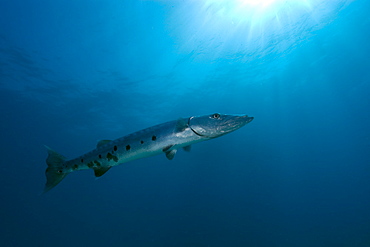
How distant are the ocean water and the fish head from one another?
13359mm

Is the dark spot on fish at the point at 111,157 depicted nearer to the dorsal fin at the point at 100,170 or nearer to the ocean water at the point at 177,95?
the dorsal fin at the point at 100,170

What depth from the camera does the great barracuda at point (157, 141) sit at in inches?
116

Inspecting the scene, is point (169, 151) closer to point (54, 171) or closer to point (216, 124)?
point (216, 124)

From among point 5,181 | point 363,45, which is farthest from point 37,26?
point 5,181

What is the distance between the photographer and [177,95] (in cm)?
2578

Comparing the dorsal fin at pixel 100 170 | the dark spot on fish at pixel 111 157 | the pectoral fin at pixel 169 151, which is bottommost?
the pectoral fin at pixel 169 151

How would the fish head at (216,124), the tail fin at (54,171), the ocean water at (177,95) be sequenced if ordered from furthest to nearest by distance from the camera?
the ocean water at (177,95) < the tail fin at (54,171) < the fish head at (216,124)

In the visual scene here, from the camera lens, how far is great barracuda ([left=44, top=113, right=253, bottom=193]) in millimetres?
2946

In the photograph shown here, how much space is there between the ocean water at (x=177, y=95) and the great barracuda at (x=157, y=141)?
13189 mm

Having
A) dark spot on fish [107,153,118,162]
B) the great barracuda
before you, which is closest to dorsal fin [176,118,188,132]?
the great barracuda

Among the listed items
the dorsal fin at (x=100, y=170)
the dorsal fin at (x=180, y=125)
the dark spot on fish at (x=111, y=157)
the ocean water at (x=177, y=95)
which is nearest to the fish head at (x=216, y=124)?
the dorsal fin at (x=180, y=125)

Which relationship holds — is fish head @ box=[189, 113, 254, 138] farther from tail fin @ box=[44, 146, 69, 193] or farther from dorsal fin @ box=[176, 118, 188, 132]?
tail fin @ box=[44, 146, 69, 193]

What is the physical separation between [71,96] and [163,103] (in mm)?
11210

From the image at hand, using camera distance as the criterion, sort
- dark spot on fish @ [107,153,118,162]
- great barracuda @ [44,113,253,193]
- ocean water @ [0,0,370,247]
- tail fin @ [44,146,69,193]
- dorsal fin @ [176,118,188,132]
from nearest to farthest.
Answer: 1. great barracuda @ [44,113,253,193]
2. dorsal fin @ [176,118,188,132]
3. dark spot on fish @ [107,153,118,162]
4. tail fin @ [44,146,69,193]
5. ocean water @ [0,0,370,247]
